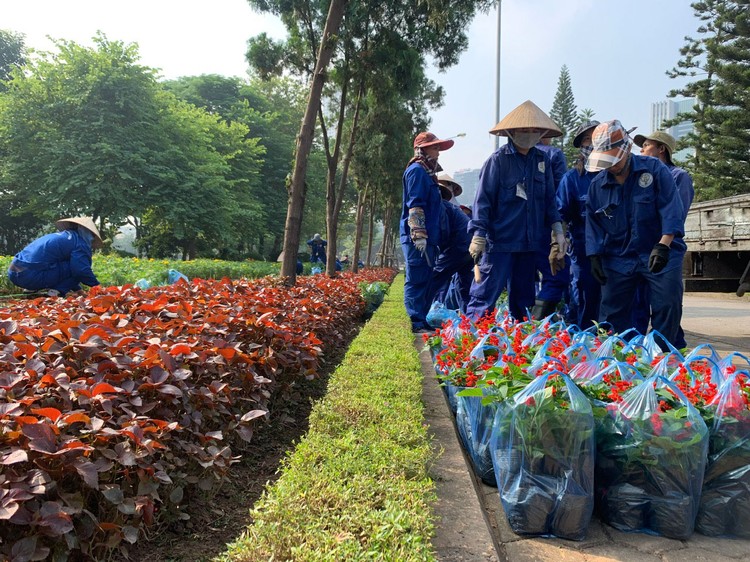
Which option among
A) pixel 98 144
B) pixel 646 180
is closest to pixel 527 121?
pixel 646 180

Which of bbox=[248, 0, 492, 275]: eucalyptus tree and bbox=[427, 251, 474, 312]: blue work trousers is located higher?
bbox=[248, 0, 492, 275]: eucalyptus tree

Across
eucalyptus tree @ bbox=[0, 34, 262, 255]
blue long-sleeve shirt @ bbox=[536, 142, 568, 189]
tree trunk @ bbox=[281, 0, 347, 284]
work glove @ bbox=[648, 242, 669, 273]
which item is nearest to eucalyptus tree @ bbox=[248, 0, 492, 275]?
tree trunk @ bbox=[281, 0, 347, 284]

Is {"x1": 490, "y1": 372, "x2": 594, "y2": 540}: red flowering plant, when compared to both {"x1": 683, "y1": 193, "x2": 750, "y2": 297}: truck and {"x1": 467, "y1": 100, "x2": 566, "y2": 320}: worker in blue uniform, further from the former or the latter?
{"x1": 683, "y1": 193, "x2": 750, "y2": 297}: truck

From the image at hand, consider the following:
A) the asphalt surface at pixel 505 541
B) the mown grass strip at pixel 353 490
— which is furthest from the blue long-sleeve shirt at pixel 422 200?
the asphalt surface at pixel 505 541

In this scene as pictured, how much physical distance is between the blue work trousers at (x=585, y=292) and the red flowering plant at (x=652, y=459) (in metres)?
2.93

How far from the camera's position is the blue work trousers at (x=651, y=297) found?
3.72 meters

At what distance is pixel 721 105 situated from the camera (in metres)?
22.8

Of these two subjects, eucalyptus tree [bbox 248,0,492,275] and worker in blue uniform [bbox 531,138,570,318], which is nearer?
worker in blue uniform [bbox 531,138,570,318]

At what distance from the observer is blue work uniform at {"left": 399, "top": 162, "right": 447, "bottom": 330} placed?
534 centimetres

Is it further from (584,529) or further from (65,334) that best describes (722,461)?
(65,334)

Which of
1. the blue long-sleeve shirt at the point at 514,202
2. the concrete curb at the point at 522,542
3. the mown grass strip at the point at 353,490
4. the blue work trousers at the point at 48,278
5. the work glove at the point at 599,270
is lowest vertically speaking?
the concrete curb at the point at 522,542

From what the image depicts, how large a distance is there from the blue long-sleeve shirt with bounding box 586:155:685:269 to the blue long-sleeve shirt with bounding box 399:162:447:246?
1773 millimetres

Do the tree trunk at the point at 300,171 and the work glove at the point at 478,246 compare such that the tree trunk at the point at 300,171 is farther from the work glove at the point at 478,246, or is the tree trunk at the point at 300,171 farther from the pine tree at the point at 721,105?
the pine tree at the point at 721,105

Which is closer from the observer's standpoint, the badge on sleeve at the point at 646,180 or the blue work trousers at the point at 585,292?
the badge on sleeve at the point at 646,180
